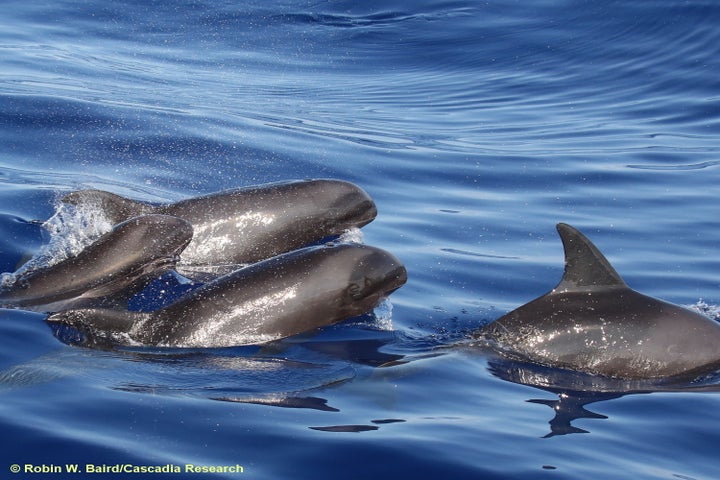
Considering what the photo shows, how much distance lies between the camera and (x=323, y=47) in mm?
25125

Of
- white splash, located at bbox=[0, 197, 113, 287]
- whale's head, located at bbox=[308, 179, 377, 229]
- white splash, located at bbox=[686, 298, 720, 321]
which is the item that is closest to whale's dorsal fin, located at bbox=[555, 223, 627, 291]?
white splash, located at bbox=[686, 298, 720, 321]

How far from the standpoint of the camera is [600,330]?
26.6 feet

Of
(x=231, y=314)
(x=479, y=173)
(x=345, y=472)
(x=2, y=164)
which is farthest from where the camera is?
(x=479, y=173)

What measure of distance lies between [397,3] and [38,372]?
72.2 ft

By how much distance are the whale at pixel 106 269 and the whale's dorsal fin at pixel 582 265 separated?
283 cm

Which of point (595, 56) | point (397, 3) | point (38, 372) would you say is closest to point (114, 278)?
point (38, 372)

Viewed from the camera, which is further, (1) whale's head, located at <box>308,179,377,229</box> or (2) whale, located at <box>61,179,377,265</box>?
(1) whale's head, located at <box>308,179,377,229</box>

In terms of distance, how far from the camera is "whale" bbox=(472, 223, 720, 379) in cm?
801

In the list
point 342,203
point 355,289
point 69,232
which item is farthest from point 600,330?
point 69,232

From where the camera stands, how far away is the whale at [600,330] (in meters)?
8.01

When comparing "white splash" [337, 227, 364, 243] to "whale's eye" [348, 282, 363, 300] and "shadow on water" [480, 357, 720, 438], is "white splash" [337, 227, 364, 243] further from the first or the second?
"shadow on water" [480, 357, 720, 438]

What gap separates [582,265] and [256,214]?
325 centimetres

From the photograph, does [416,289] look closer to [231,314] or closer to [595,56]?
[231,314]

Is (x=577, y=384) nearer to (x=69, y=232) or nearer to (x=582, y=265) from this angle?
(x=582, y=265)
